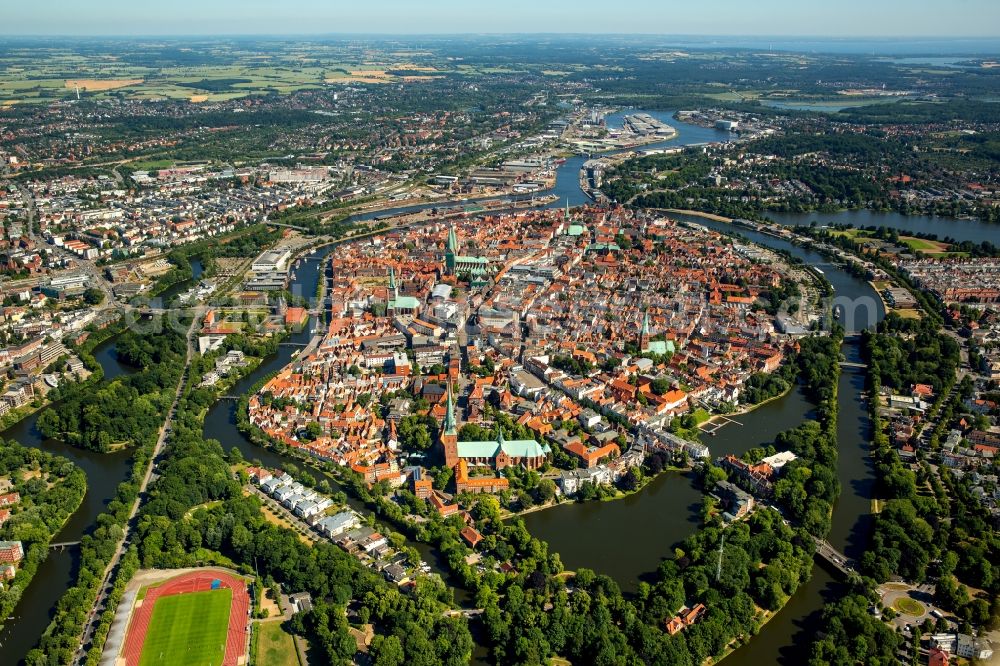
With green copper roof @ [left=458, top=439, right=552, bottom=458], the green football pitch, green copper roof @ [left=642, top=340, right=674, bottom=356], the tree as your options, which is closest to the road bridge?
green copper roof @ [left=458, top=439, right=552, bottom=458]

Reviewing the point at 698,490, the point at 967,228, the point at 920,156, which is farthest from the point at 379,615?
the point at 920,156

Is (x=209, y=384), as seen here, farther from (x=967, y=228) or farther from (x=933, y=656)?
(x=967, y=228)

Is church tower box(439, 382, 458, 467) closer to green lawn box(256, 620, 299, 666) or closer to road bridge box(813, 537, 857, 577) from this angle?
green lawn box(256, 620, 299, 666)

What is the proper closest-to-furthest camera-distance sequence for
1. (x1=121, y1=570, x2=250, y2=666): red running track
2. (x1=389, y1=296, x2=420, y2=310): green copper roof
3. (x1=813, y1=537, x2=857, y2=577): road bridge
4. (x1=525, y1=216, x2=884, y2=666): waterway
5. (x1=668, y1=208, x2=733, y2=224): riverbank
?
(x1=121, y1=570, x2=250, y2=666): red running track < (x1=525, y1=216, x2=884, y2=666): waterway < (x1=813, y1=537, x2=857, y2=577): road bridge < (x1=389, y1=296, x2=420, y2=310): green copper roof < (x1=668, y1=208, x2=733, y2=224): riverbank

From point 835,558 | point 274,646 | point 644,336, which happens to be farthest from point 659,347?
point 274,646

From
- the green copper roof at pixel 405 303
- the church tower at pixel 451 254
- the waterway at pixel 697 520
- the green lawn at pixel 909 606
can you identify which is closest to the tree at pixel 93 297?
the green copper roof at pixel 405 303

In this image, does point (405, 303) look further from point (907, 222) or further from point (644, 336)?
point (907, 222)

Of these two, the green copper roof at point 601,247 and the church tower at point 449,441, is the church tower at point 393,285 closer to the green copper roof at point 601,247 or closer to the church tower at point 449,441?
the green copper roof at point 601,247
